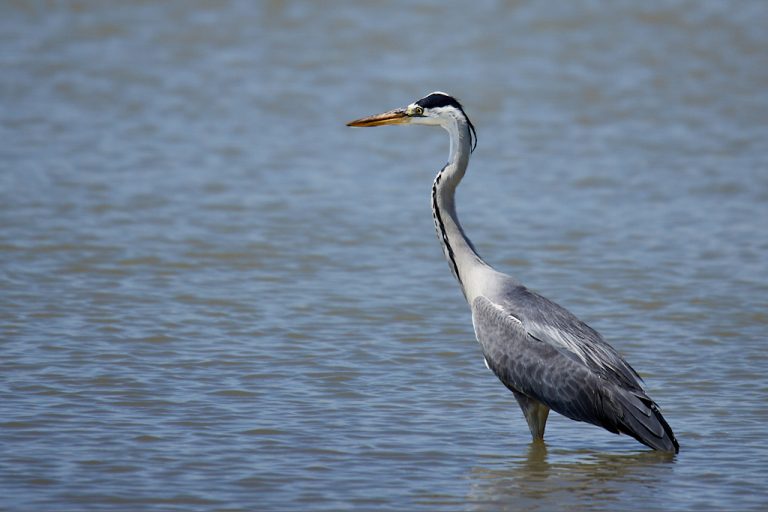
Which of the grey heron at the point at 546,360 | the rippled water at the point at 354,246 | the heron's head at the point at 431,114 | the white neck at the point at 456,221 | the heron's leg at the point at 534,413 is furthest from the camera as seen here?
the heron's head at the point at 431,114

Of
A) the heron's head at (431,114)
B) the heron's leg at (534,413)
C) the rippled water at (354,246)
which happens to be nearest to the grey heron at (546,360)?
the heron's leg at (534,413)

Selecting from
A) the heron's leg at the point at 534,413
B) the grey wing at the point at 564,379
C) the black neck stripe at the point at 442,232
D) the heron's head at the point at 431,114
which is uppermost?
the heron's head at the point at 431,114

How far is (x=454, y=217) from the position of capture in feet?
27.6

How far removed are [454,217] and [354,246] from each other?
3785mm

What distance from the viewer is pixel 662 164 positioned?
50.2 ft

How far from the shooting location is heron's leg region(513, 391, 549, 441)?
25.2 ft

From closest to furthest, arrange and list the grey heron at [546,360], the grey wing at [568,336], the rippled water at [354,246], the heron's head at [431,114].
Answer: the rippled water at [354,246], the grey heron at [546,360], the grey wing at [568,336], the heron's head at [431,114]

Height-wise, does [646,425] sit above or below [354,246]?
below

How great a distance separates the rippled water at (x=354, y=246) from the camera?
7.25 metres

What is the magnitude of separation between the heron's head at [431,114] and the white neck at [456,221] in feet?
0.10

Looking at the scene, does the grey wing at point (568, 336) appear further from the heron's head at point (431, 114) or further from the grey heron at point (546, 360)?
the heron's head at point (431, 114)

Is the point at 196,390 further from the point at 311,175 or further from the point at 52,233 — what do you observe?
the point at 311,175

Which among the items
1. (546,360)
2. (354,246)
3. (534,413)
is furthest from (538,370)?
(354,246)

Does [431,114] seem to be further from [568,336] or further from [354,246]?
[354,246]
